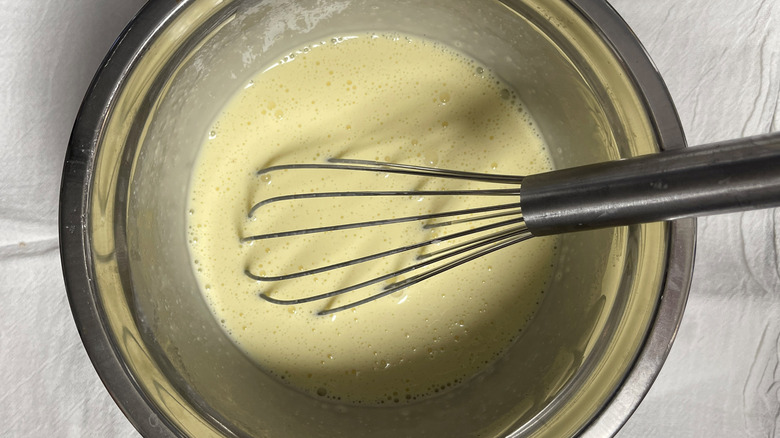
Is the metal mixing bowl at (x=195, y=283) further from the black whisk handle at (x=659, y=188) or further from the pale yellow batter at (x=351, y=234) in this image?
the black whisk handle at (x=659, y=188)

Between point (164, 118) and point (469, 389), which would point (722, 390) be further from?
point (164, 118)

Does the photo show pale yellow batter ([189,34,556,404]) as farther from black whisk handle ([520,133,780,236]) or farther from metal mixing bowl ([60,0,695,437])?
black whisk handle ([520,133,780,236])

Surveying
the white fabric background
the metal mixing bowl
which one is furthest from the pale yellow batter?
the white fabric background

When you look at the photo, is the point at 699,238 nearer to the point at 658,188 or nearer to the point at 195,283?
the point at 658,188

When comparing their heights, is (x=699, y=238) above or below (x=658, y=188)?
above

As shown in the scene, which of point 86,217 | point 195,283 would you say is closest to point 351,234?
point 195,283

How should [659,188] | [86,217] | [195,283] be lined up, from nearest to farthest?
[659,188] → [86,217] → [195,283]
